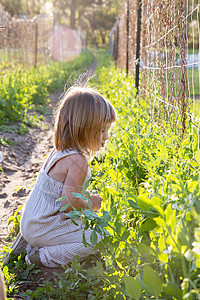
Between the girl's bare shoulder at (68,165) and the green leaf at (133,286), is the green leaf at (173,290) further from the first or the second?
the girl's bare shoulder at (68,165)

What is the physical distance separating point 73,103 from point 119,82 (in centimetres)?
494

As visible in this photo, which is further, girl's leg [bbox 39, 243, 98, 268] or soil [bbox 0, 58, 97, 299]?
soil [bbox 0, 58, 97, 299]

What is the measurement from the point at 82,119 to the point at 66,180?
13.0 inches

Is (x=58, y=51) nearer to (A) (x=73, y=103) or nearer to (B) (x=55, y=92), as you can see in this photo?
(B) (x=55, y=92)

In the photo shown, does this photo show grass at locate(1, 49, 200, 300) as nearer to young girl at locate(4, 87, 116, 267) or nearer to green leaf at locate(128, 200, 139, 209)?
green leaf at locate(128, 200, 139, 209)

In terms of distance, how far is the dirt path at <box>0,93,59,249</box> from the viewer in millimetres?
3109

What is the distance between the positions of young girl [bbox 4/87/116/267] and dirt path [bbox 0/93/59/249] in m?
0.48

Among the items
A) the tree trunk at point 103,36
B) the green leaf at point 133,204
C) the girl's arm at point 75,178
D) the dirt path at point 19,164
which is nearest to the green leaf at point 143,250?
the green leaf at point 133,204

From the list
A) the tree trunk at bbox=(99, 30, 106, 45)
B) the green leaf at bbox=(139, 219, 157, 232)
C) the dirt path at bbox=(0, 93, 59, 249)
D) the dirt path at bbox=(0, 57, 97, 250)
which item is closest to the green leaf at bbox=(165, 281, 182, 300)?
the green leaf at bbox=(139, 219, 157, 232)

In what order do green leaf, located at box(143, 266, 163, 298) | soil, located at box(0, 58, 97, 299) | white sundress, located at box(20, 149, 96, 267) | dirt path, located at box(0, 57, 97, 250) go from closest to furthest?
green leaf, located at box(143, 266, 163, 298) < white sundress, located at box(20, 149, 96, 267) < soil, located at box(0, 58, 97, 299) < dirt path, located at box(0, 57, 97, 250)

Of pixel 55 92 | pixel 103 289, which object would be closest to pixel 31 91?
pixel 55 92

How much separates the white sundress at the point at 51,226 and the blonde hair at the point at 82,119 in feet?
0.22

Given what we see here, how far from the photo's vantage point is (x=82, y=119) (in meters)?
2.06

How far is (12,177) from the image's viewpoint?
3895 mm
